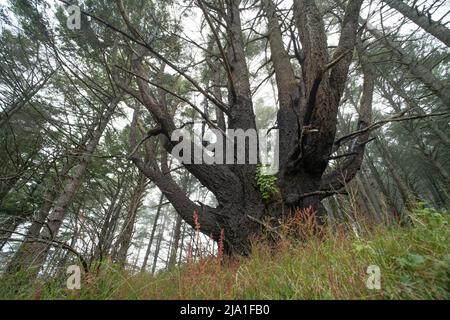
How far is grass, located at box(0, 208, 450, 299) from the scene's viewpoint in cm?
108

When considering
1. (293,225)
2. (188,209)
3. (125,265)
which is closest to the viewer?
(125,265)

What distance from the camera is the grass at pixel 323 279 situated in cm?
108

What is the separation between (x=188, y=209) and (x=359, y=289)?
7.90 feet

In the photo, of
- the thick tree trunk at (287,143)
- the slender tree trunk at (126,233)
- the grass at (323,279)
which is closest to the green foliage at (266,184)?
the thick tree trunk at (287,143)

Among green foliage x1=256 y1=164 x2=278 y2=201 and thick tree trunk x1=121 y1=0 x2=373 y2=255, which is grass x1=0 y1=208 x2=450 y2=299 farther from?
green foliage x1=256 y1=164 x2=278 y2=201

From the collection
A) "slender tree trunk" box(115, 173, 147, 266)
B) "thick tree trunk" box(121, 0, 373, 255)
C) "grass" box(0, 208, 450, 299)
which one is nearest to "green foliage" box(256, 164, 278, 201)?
"thick tree trunk" box(121, 0, 373, 255)

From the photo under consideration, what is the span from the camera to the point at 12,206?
6285 mm

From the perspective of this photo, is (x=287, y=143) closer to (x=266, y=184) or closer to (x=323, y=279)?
(x=266, y=184)

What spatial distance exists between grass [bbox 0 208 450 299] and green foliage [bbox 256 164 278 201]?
119 cm

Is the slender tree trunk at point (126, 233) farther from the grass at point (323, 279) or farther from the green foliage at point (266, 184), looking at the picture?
the green foliage at point (266, 184)

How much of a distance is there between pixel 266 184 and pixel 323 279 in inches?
66.7
